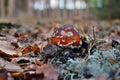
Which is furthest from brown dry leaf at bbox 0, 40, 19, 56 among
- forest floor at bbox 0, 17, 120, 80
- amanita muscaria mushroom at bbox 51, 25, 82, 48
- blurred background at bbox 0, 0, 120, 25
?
blurred background at bbox 0, 0, 120, 25

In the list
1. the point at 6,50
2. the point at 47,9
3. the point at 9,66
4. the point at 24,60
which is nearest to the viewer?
the point at 9,66

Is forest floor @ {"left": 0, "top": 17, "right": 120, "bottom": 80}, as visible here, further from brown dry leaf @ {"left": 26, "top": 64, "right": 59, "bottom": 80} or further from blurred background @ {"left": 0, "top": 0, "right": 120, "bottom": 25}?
blurred background @ {"left": 0, "top": 0, "right": 120, "bottom": 25}

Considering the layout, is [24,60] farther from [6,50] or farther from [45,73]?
[45,73]

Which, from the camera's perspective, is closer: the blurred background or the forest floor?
the forest floor

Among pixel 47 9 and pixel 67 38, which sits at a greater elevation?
pixel 67 38

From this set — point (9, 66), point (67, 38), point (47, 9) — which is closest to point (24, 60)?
point (9, 66)

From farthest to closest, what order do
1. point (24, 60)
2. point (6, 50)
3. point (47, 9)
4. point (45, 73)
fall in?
point (47, 9)
point (6, 50)
point (24, 60)
point (45, 73)

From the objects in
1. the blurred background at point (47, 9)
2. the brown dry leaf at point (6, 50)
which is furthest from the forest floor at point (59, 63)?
the blurred background at point (47, 9)

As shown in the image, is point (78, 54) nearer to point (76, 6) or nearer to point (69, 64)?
point (69, 64)
